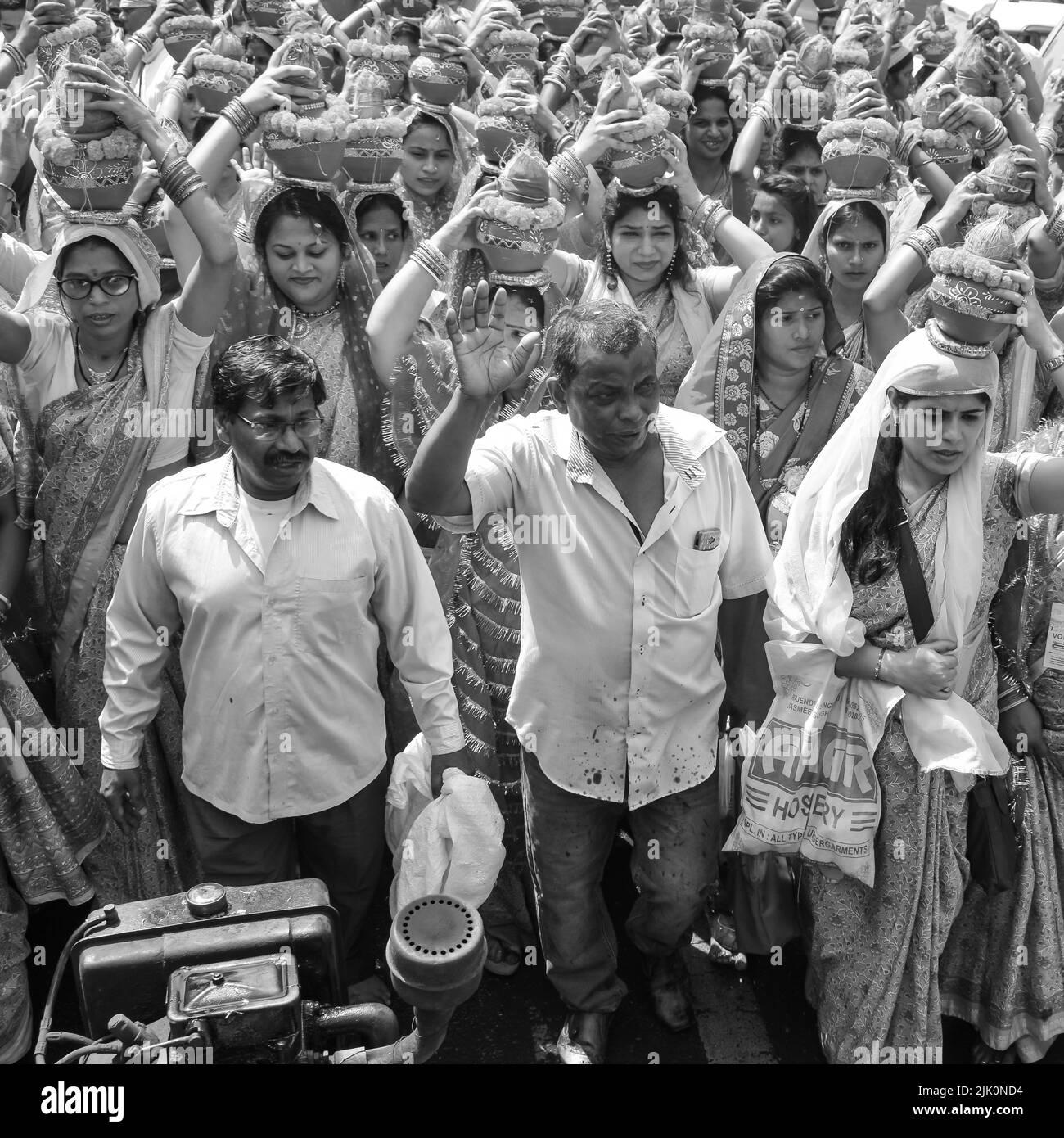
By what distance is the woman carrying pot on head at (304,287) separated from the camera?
3.90 m

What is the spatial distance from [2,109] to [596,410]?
381 cm

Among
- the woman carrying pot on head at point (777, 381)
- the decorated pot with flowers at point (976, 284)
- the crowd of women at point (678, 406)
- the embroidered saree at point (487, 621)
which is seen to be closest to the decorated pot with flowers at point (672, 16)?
the crowd of women at point (678, 406)

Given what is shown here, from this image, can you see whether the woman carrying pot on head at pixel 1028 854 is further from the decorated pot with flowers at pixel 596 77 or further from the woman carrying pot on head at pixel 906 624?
the decorated pot with flowers at pixel 596 77

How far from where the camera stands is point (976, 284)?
118 inches

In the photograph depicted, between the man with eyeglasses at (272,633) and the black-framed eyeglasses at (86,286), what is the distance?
79cm

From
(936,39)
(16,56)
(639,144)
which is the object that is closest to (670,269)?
(639,144)

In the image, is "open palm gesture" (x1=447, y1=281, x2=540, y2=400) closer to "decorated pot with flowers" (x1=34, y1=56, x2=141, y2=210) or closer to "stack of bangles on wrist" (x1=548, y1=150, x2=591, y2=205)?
"decorated pot with flowers" (x1=34, y1=56, x2=141, y2=210)

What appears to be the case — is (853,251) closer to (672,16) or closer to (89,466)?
(89,466)

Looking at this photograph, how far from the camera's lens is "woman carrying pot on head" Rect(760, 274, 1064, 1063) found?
300 cm

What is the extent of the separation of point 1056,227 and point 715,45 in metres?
2.86

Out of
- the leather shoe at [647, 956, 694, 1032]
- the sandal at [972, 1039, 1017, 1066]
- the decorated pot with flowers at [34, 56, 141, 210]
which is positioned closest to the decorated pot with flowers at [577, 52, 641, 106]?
the decorated pot with flowers at [34, 56, 141, 210]

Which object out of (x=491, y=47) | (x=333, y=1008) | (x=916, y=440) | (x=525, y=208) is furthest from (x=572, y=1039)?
(x=491, y=47)

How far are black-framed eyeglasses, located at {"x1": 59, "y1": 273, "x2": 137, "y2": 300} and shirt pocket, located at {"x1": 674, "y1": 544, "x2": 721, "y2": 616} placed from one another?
178 centimetres

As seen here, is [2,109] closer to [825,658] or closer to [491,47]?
[491,47]
